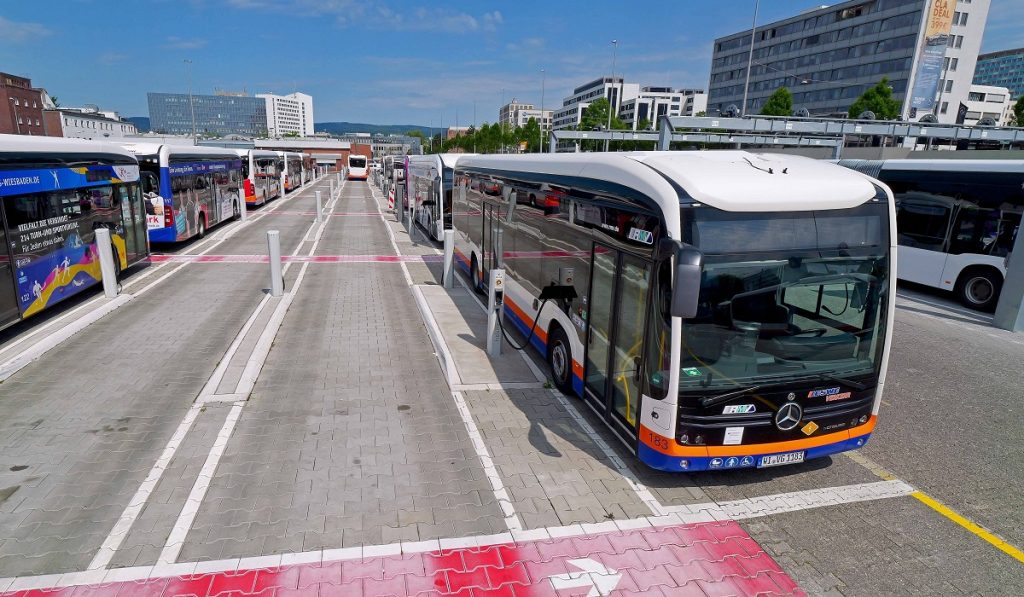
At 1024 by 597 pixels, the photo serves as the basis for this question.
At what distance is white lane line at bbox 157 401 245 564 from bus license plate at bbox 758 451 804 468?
519 cm

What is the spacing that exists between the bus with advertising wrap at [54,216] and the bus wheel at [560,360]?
8.77 m

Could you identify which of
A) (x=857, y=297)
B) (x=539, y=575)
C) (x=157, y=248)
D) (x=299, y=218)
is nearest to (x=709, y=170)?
(x=857, y=297)

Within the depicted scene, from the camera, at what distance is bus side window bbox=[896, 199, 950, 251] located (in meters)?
13.5

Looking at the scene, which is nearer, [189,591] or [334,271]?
[189,591]

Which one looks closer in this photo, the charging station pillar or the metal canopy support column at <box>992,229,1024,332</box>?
the charging station pillar

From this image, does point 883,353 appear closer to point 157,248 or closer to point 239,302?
point 239,302

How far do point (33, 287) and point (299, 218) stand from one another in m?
20.0

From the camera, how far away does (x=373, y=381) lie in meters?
8.00

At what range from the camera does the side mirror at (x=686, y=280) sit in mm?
4215

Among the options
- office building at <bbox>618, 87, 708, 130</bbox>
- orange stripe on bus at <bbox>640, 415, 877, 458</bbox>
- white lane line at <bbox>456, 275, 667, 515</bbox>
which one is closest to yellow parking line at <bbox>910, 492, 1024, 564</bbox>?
orange stripe on bus at <bbox>640, 415, 877, 458</bbox>

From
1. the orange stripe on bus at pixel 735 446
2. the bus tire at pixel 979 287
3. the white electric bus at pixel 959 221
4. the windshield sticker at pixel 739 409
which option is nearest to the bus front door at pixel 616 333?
the orange stripe on bus at pixel 735 446

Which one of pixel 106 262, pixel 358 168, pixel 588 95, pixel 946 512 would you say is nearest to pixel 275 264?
pixel 106 262

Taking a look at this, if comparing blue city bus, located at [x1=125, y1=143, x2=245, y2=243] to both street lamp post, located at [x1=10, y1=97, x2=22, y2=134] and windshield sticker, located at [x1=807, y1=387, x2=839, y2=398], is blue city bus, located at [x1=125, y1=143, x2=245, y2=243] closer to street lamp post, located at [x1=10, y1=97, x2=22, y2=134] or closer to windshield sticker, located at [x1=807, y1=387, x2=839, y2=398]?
windshield sticker, located at [x1=807, y1=387, x2=839, y2=398]

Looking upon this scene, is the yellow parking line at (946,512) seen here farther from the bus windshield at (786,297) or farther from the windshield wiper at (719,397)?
the windshield wiper at (719,397)
